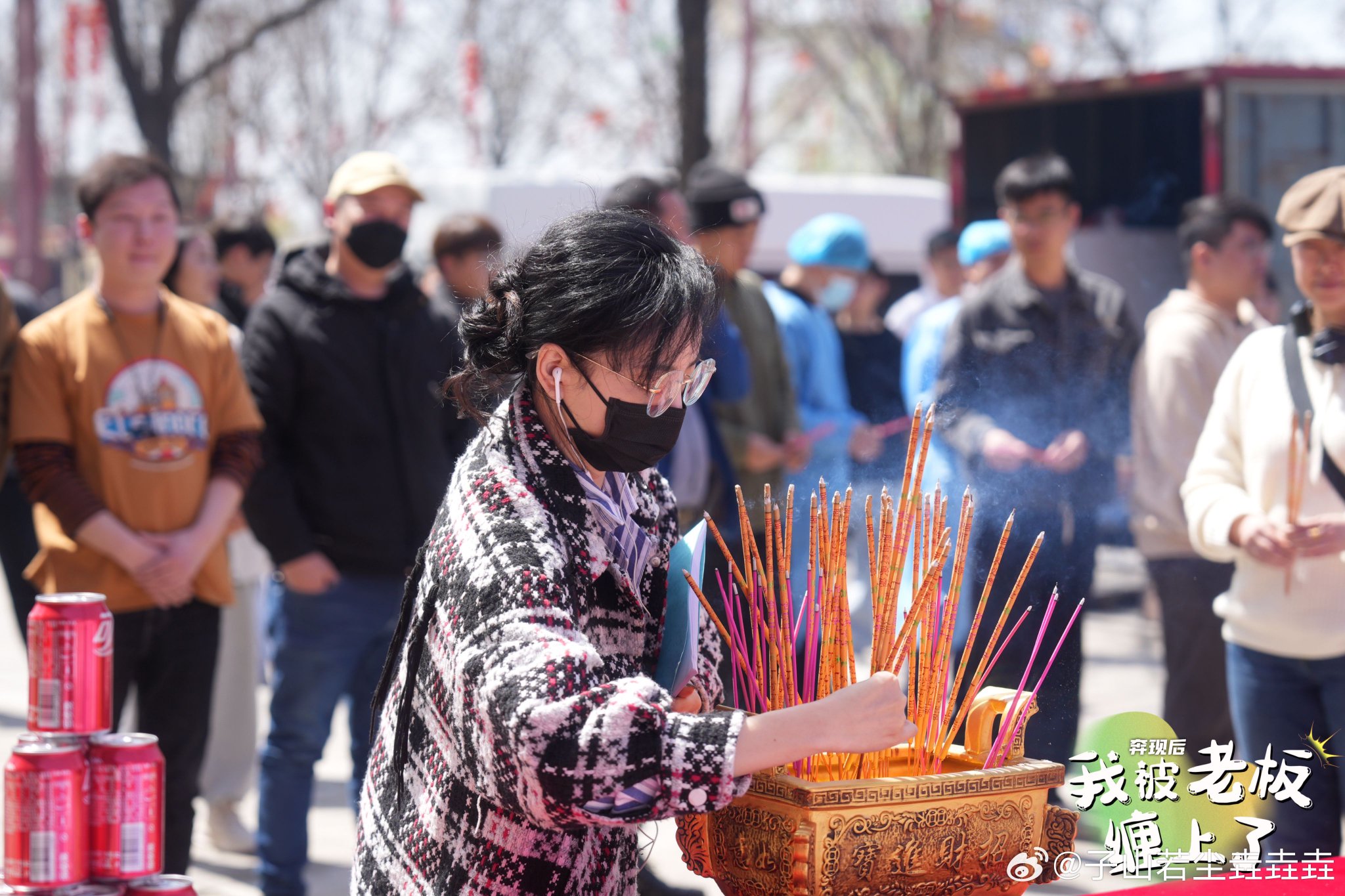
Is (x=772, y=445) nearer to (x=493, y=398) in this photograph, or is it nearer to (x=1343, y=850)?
(x=1343, y=850)

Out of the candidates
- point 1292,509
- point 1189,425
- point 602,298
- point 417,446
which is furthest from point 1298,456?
point 417,446

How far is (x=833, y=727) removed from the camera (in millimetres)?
1411

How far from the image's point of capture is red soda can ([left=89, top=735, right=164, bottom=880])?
1640 mm

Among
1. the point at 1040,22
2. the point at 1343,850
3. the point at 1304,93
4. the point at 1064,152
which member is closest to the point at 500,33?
the point at 1040,22

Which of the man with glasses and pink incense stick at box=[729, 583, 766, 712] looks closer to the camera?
pink incense stick at box=[729, 583, 766, 712]

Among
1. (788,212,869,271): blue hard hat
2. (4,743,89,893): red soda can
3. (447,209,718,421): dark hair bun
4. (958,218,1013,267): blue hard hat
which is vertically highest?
(958,218,1013,267): blue hard hat

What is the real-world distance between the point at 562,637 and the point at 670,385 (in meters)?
0.33

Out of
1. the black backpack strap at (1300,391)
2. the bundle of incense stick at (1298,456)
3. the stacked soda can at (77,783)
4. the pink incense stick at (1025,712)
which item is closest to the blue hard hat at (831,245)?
the black backpack strap at (1300,391)

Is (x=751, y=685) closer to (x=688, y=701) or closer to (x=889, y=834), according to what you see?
(x=688, y=701)

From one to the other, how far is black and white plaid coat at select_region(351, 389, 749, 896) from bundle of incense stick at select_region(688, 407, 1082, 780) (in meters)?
0.07

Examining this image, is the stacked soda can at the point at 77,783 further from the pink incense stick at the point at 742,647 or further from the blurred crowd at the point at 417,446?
the blurred crowd at the point at 417,446

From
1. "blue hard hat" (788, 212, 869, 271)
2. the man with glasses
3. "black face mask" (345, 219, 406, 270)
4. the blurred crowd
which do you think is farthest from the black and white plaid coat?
"blue hard hat" (788, 212, 869, 271)

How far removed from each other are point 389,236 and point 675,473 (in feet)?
2.94

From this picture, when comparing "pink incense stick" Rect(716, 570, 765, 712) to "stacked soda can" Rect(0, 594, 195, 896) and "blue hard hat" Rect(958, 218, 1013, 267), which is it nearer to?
"stacked soda can" Rect(0, 594, 195, 896)
